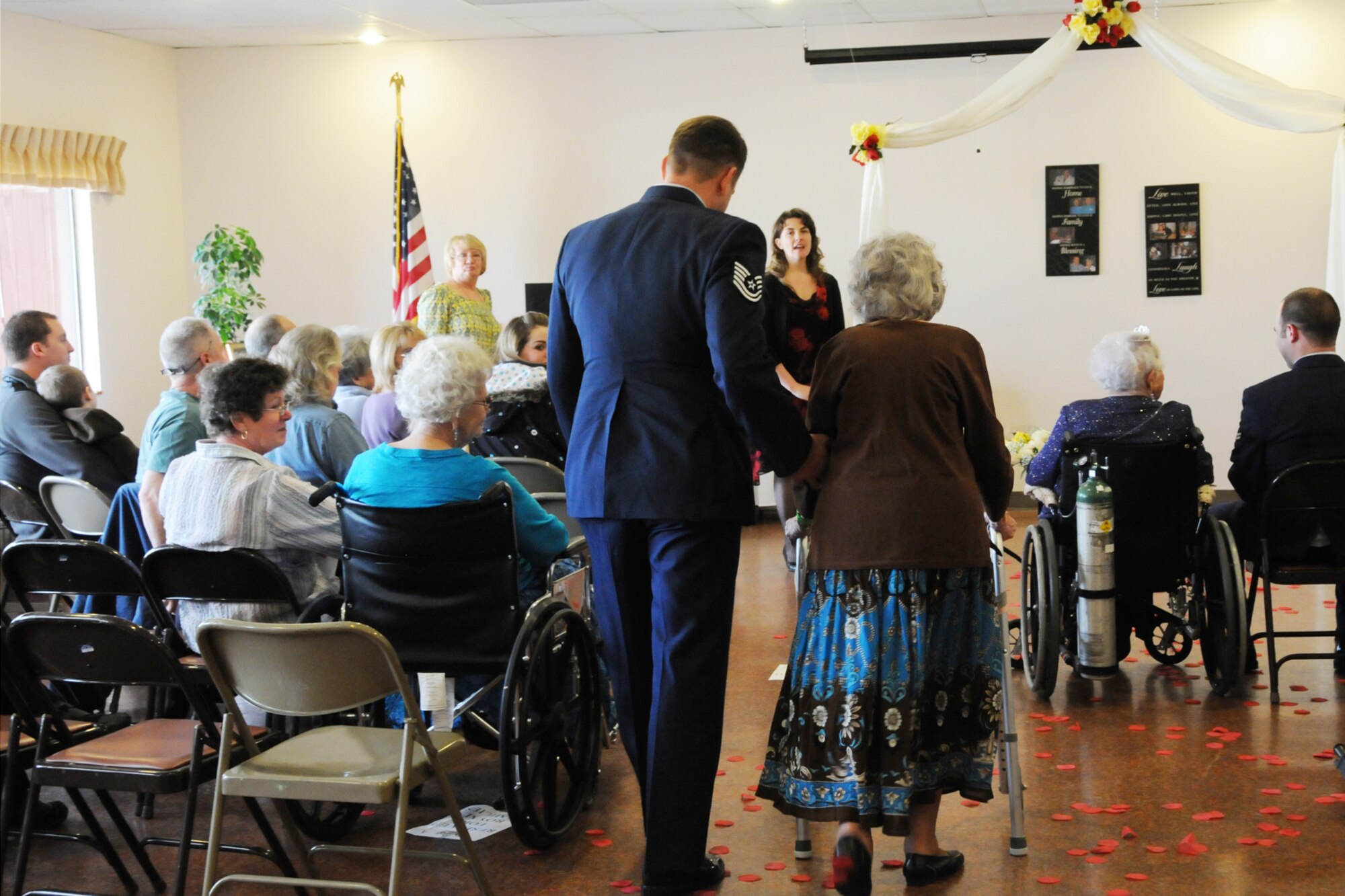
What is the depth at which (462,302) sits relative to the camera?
6758mm

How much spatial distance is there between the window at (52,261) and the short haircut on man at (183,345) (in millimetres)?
3935

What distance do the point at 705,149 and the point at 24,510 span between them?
339 cm

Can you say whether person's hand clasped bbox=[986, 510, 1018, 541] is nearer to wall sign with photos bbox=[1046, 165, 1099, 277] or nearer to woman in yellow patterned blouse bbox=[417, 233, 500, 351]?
woman in yellow patterned blouse bbox=[417, 233, 500, 351]

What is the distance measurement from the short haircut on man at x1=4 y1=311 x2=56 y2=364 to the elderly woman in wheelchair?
155 inches

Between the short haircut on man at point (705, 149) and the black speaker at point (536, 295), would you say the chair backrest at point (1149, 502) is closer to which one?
the short haircut on man at point (705, 149)

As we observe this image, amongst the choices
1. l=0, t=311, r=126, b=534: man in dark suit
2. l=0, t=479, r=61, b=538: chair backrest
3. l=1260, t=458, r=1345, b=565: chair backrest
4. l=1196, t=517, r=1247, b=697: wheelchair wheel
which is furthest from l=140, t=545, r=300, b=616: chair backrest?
l=1260, t=458, r=1345, b=565: chair backrest

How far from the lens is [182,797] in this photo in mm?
3592

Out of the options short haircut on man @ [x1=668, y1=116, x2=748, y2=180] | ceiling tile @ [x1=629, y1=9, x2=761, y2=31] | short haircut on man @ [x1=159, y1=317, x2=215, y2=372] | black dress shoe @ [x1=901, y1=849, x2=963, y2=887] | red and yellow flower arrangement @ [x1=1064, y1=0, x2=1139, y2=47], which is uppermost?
ceiling tile @ [x1=629, y1=9, x2=761, y2=31]

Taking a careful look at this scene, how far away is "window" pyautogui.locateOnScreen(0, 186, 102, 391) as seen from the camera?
25.6ft

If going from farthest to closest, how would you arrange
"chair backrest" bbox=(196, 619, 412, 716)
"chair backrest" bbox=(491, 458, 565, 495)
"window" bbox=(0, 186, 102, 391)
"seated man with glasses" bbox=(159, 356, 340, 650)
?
"window" bbox=(0, 186, 102, 391), "chair backrest" bbox=(491, 458, 565, 495), "seated man with glasses" bbox=(159, 356, 340, 650), "chair backrest" bbox=(196, 619, 412, 716)

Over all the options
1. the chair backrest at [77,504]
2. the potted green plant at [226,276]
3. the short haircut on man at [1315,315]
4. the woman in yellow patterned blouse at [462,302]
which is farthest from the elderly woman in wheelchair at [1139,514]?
the potted green plant at [226,276]

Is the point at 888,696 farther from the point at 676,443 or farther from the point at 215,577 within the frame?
the point at 215,577

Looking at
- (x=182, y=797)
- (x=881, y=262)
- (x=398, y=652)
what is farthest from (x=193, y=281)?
(x=881, y=262)

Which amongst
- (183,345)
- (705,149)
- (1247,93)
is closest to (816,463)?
(705,149)
